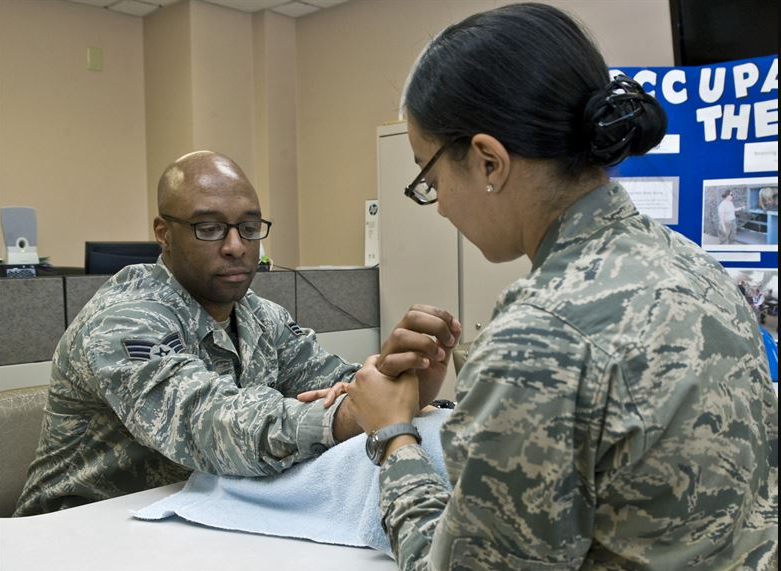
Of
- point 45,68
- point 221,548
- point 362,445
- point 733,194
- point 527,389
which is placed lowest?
point 221,548

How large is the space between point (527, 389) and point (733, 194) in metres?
1.56

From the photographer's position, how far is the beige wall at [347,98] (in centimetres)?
468

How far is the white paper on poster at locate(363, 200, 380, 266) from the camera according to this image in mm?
4356

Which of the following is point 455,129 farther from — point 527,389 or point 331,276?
point 331,276

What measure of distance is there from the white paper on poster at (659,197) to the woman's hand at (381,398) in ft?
4.03

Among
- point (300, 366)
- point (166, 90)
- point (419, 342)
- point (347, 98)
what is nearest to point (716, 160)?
point (300, 366)

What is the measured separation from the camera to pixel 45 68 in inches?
191

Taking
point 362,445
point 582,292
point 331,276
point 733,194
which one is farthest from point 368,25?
point 582,292

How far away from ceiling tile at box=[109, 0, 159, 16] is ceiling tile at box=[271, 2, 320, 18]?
2.62 feet

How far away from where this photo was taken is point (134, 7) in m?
5.07

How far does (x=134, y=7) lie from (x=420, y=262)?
109 inches

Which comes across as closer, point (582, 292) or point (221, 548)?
point (582, 292)

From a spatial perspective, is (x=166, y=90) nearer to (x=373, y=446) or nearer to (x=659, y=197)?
(x=659, y=197)

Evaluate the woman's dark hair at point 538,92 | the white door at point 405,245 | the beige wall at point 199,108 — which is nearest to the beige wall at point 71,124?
the beige wall at point 199,108
